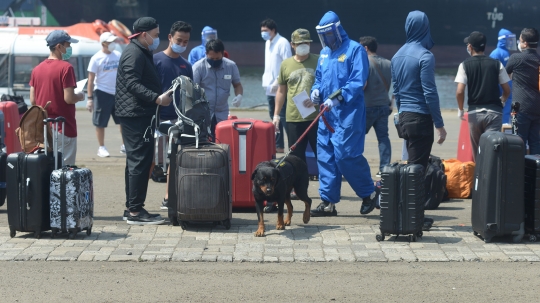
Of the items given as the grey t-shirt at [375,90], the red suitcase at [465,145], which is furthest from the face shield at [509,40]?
the grey t-shirt at [375,90]

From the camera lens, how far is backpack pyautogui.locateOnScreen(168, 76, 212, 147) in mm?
6539

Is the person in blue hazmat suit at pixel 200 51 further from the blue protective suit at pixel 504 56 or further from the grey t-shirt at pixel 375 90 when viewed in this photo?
the blue protective suit at pixel 504 56

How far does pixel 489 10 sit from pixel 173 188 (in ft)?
156

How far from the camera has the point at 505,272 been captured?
5059 millimetres

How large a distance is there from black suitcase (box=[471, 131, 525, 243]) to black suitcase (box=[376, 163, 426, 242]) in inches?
18.0

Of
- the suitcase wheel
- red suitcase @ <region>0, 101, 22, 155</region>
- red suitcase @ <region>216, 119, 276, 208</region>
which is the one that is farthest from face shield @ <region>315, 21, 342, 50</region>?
red suitcase @ <region>0, 101, 22, 155</region>

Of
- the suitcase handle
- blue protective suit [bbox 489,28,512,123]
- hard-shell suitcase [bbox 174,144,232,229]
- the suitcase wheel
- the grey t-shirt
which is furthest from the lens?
blue protective suit [bbox 489,28,512,123]

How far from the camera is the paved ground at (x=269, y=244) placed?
5449 mm

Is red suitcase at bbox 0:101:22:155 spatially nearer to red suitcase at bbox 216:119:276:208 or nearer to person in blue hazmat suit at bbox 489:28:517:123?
red suitcase at bbox 216:119:276:208

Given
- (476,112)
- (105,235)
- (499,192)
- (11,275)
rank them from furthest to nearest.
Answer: (476,112) → (105,235) → (499,192) → (11,275)

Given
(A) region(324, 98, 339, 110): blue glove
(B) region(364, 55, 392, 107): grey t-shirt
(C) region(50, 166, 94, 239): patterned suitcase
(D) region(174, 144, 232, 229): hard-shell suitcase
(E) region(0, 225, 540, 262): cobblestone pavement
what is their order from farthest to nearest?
(B) region(364, 55, 392, 107): grey t-shirt
(A) region(324, 98, 339, 110): blue glove
(D) region(174, 144, 232, 229): hard-shell suitcase
(C) region(50, 166, 94, 239): patterned suitcase
(E) region(0, 225, 540, 262): cobblestone pavement

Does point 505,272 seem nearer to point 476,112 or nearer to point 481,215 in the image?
point 481,215

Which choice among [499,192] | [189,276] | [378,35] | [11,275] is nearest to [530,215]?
[499,192]

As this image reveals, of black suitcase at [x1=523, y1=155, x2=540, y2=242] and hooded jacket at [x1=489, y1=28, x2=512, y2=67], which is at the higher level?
hooded jacket at [x1=489, y1=28, x2=512, y2=67]
